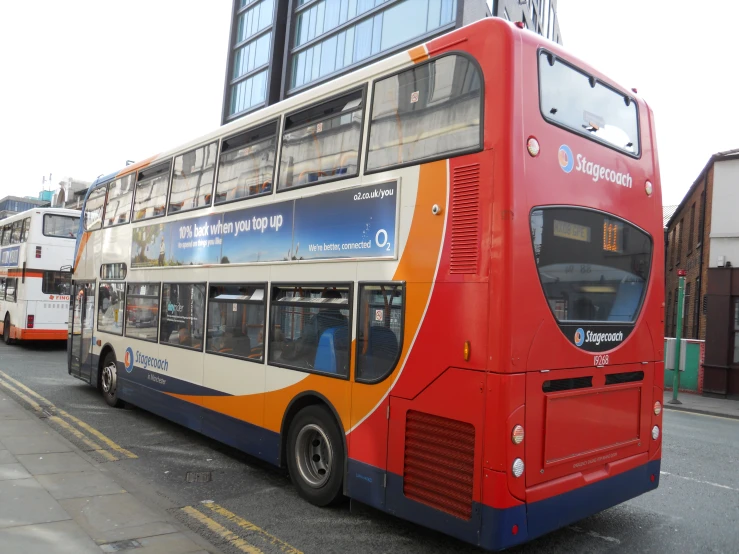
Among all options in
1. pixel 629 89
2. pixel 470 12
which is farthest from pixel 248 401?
pixel 470 12

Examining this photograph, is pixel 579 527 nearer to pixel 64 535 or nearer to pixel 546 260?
pixel 546 260

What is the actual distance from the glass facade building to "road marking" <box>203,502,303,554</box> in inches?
1029

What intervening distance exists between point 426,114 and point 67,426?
7081mm

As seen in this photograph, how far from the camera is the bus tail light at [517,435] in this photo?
13.1ft

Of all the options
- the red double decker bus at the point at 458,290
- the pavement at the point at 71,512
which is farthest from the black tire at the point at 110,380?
the red double decker bus at the point at 458,290

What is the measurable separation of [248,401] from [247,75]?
4555 cm

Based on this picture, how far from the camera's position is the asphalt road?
192 inches

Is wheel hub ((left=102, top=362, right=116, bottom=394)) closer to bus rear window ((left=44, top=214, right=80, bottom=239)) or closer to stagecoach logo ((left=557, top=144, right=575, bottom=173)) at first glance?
stagecoach logo ((left=557, top=144, right=575, bottom=173))

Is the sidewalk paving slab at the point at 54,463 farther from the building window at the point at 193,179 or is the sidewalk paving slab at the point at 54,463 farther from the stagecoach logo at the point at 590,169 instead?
the stagecoach logo at the point at 590,169

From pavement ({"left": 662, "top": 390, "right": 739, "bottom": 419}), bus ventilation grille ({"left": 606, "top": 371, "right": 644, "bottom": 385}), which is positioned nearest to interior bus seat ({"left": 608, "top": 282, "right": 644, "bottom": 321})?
bus ventilation grille ({"left": 606, "top": 371, "right": 644, "bottom": 385})

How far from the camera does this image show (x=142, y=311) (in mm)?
9148

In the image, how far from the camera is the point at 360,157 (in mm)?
5355

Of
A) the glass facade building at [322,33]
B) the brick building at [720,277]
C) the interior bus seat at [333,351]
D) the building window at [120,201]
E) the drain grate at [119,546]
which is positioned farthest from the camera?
the glass facade building at [322,33]

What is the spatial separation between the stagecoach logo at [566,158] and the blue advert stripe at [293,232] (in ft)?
4.30
